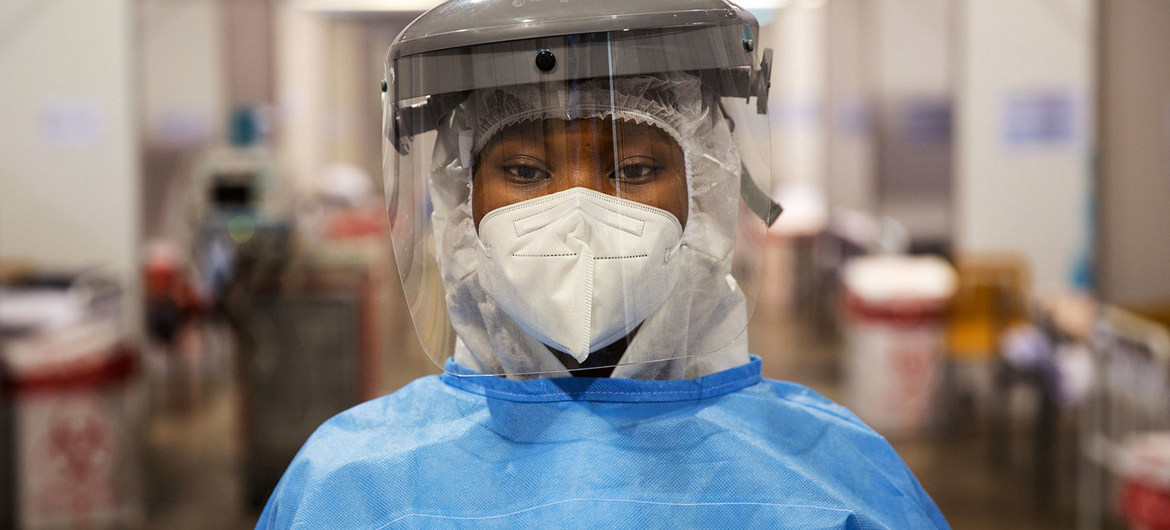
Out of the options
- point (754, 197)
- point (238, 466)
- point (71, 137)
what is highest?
point (71, 137)

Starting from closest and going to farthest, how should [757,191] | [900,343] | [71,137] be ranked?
[757,191]
[71,137]
[900,343]

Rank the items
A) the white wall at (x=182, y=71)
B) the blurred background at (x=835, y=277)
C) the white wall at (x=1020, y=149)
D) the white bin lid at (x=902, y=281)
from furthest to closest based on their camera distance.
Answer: the white wall at (x=182, y=71), the white wall at (x=1020, y=149), the white bin lid at (x=902, y=281), the blurred background at (x=835, y=277)

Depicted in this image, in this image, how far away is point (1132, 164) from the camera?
3.26m

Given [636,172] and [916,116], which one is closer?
[636,172]

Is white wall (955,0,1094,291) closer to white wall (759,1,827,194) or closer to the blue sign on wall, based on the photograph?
the blue sign on wall

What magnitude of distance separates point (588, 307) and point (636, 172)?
0.17m

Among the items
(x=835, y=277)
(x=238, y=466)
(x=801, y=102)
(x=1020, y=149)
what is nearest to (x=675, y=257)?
(x=238, y=466)

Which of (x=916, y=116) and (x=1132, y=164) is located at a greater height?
(x=916, y=116)

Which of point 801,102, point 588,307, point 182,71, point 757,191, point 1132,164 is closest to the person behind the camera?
point 588,307

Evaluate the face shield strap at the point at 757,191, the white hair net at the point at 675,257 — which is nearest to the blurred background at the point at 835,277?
the face shield strap at the point at 757,191

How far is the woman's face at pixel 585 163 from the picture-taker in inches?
46.7

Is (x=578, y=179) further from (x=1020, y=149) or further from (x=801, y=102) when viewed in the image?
(x=801, y=102)

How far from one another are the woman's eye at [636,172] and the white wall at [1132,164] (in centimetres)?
252

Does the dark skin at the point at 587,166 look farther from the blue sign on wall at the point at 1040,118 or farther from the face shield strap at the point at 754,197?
the blue sign on wall at the point at 1040,118
